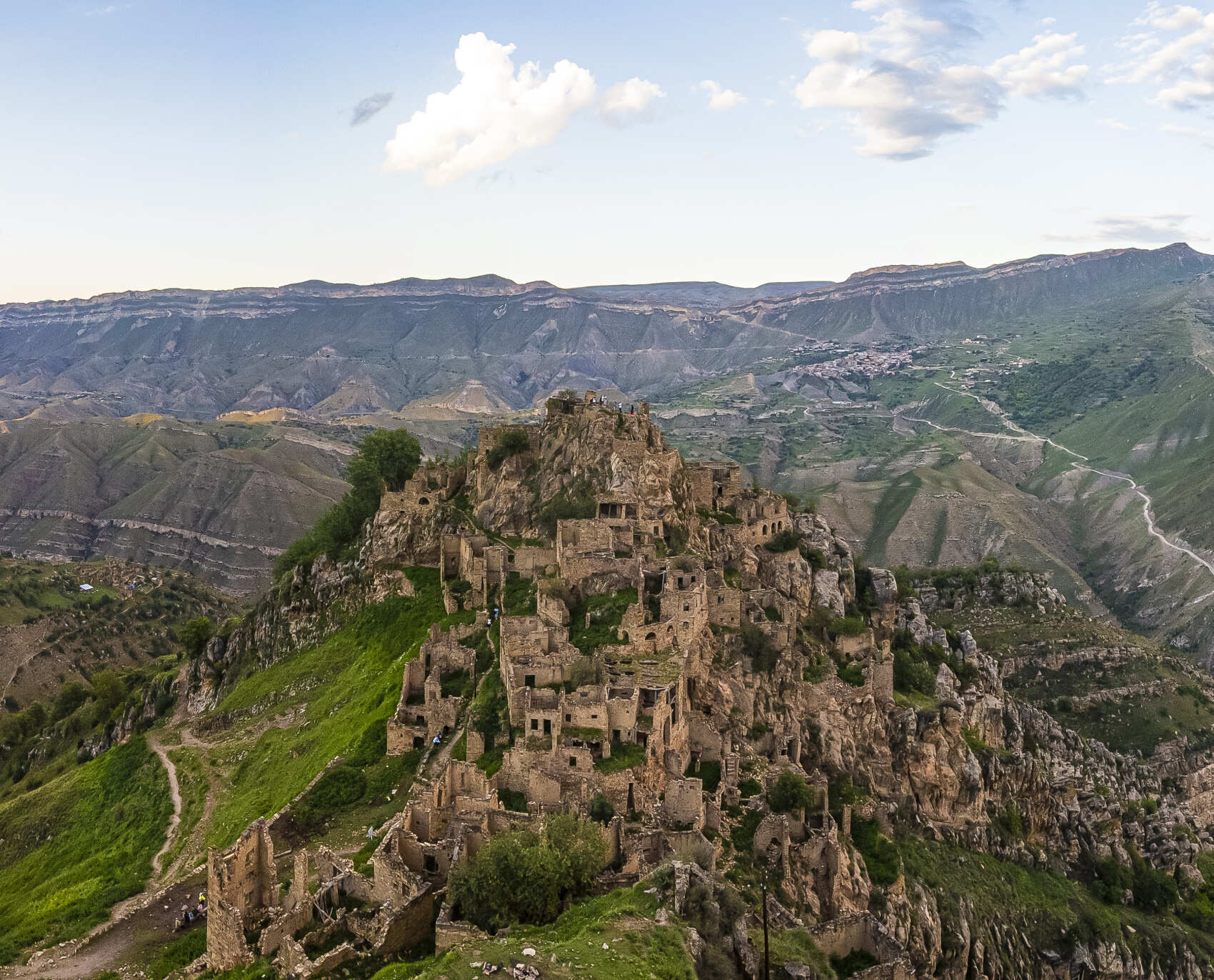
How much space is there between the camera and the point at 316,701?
70438mm

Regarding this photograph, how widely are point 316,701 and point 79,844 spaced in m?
16.6

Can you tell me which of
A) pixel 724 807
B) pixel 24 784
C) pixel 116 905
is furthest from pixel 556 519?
pixel 24 784

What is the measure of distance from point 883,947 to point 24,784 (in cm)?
7818

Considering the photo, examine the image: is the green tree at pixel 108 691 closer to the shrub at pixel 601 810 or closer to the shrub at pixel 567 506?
the shrub at pixel 567 506

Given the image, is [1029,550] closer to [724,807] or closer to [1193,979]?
[1193,979]

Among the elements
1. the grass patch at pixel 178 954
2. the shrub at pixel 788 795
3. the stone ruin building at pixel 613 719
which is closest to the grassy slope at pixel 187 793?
the stone ruin building at pixel 613 719

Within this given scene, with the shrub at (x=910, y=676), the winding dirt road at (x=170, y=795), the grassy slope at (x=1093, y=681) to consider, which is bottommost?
the grassy slope at (x=1093, y=681)

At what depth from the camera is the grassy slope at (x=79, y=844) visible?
168 ft

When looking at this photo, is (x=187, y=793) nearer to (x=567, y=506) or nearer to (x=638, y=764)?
(x=567, y=506)

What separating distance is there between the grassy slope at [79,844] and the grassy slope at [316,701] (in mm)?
4621

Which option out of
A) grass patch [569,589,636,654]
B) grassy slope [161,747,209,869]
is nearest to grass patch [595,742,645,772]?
grass patch [569,589,636,654]

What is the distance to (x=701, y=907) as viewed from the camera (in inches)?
1211

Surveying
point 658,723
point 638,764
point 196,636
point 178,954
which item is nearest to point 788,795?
point 658,723

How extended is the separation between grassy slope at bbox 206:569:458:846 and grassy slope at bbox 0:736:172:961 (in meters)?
4.62
